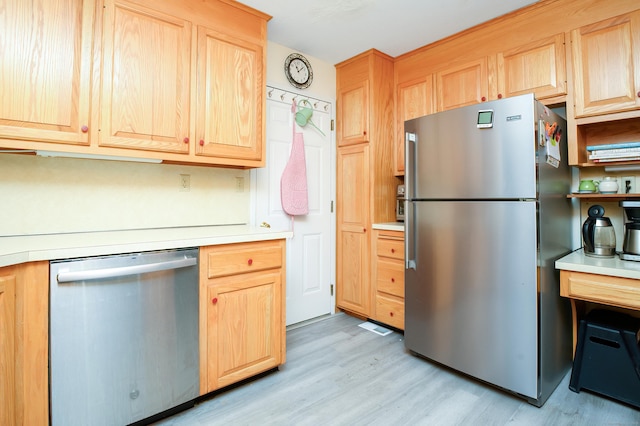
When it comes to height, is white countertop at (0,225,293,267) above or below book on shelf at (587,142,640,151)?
below

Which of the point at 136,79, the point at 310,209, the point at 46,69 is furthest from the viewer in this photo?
the point at 310,209

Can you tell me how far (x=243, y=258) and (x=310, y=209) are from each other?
124cm

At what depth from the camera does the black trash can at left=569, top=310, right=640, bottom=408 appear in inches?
65.0

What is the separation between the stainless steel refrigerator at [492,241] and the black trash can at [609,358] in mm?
109

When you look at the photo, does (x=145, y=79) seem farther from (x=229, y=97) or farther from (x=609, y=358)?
(x=609, y=358)

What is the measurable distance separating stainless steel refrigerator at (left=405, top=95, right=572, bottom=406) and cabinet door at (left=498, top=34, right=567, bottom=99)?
0.28 metres

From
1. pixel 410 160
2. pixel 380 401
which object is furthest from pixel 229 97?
pixel 380 401

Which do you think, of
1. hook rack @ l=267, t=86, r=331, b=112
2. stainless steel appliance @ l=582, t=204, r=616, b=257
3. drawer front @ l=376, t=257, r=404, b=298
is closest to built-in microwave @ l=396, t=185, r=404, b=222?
drawer front @ l=376, t=257, r=404, b=298

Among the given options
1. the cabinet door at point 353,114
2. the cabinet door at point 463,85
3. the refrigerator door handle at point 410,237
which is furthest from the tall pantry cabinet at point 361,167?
the refrigerator door handle at point 410,237

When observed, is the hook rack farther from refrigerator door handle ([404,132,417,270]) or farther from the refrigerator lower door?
the refrigerator lower door

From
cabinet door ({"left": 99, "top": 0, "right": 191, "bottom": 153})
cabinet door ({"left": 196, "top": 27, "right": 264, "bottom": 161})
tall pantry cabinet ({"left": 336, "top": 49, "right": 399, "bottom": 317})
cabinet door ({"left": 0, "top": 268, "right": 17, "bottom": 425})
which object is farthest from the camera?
tall pantry cabinet ({"left": 336, "top": 49, "right": 399, "bottom": 317})

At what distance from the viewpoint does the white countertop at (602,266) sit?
4.95 ft

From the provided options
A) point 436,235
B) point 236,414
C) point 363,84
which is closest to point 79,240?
point 236,414

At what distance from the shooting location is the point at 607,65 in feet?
5.96
